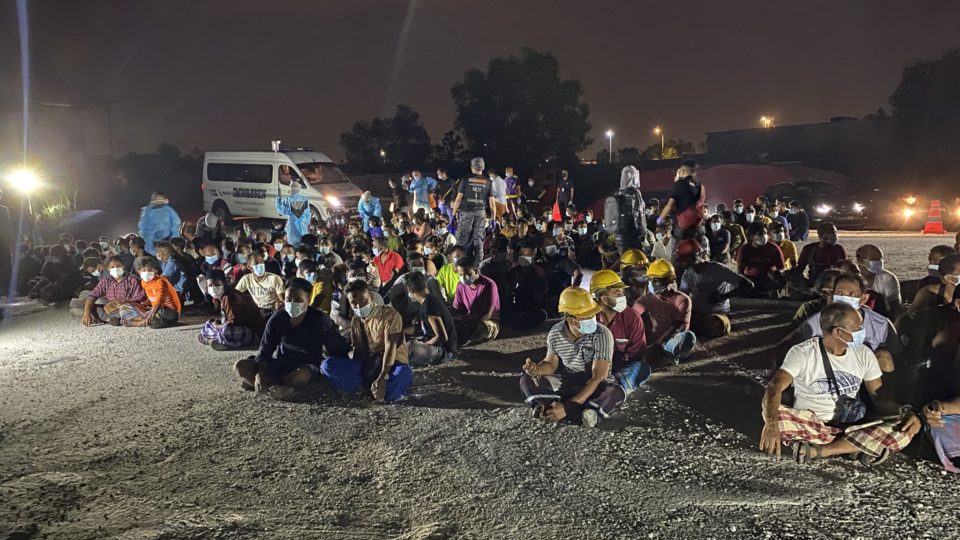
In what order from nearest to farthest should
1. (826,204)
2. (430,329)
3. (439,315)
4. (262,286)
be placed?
1. (439,315)
2. (430,329)
3. (262,286)
4. (826,204)

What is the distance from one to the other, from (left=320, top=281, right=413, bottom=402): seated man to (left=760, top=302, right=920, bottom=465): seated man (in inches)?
120

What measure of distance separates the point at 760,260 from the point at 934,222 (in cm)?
1142

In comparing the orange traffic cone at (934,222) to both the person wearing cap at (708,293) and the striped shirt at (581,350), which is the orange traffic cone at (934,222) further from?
the striped shirt at (581,350)

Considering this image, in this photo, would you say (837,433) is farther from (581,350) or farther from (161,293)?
(161,293)

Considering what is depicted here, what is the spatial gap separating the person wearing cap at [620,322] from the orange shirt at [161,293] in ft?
21.4

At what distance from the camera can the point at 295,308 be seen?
6688 millimetres

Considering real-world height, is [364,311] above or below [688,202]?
below

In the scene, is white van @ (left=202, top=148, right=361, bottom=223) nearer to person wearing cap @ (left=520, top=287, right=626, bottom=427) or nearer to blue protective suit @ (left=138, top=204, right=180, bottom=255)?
blue protective suit @ (left=138, top=204, right=180, bottom=255)

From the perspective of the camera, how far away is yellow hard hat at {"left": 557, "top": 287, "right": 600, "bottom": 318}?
18.4ft

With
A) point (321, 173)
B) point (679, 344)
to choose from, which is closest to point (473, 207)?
point (679, 344)

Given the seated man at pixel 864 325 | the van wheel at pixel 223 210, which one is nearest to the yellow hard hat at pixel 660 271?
the seated man at pixel 864 325

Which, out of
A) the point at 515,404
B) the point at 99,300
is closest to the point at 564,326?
the point at 515,404

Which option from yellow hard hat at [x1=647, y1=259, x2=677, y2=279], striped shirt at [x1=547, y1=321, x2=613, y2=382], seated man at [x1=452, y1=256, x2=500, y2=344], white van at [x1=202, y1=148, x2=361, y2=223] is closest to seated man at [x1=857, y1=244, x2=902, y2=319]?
yellow hard hat at [x1=647, y1=259, x2=677, y2=279]

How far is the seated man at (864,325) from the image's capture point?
5.32m
